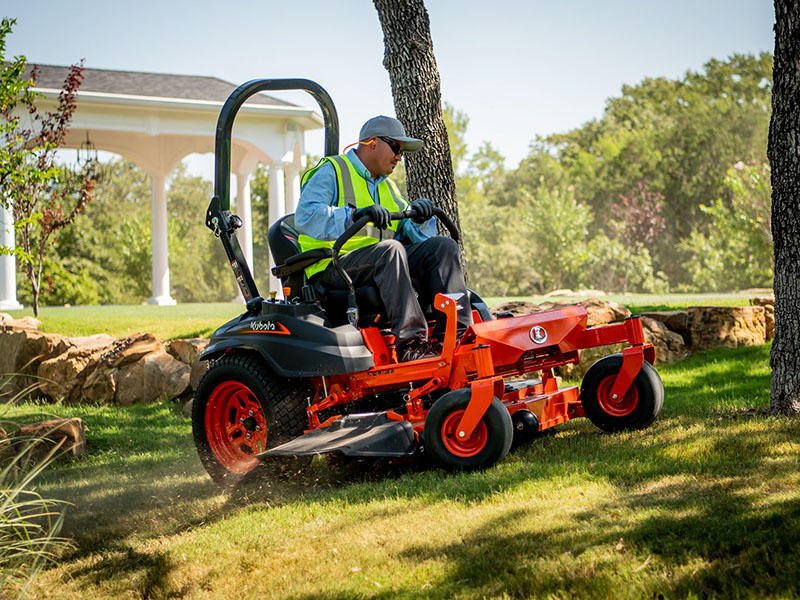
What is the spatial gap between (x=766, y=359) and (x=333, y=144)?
4559 millimetres

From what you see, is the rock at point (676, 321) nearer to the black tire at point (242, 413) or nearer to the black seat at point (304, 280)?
the black seat at point (304, 280)

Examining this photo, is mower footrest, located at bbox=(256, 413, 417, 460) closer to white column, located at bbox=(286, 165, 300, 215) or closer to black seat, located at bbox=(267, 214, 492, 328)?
black seat, located at bbox=(267, 214, 492, 328)

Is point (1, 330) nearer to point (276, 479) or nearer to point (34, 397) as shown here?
point (34, 397)

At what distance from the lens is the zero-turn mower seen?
163 inches

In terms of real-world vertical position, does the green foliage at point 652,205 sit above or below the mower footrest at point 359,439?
above

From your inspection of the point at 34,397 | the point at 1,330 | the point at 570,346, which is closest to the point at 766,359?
the point at 570,346

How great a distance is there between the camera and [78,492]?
16.8 ft

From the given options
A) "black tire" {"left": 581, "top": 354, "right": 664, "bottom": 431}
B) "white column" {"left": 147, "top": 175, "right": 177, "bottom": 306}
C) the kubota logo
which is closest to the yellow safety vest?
the kubota logo

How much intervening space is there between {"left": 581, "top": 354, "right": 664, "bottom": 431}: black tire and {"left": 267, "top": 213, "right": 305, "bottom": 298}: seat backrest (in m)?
1.70

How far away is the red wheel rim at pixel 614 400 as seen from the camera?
186 inches

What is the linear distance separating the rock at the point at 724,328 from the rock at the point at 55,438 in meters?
5.68

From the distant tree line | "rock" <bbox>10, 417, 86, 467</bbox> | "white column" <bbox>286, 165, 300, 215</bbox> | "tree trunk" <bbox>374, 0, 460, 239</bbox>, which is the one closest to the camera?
"rock" <bbox>10, 417, 86, 467</bbox>

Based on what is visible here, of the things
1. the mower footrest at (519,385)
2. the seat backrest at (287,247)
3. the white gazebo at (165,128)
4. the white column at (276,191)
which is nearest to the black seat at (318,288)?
the seat backrest at (287,247)

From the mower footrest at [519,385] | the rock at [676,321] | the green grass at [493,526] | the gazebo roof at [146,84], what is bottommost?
the green grass at [493,526]
